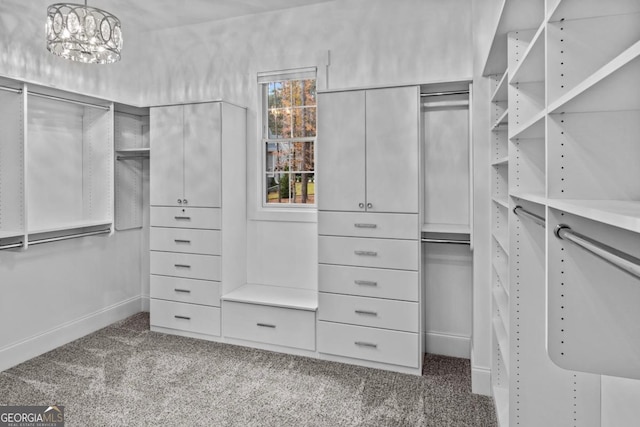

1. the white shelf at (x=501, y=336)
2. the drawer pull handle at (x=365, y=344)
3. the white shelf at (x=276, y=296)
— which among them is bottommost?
the drawer pull handle at (x=365, y=344)

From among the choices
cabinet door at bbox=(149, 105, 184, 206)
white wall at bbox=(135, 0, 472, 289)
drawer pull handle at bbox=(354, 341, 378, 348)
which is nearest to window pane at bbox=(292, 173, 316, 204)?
white wall at bbox=(135, 0, 472, 289)

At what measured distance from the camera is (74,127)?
3.52 meters

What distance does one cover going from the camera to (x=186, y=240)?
3.52m

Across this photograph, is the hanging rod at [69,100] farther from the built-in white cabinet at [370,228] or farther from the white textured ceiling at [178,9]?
the built-in white cabinet at [370,228]

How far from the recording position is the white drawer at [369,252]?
2.90 m

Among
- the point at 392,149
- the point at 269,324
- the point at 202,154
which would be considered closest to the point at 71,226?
the point at 202,154

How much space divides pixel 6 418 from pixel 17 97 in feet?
7.03

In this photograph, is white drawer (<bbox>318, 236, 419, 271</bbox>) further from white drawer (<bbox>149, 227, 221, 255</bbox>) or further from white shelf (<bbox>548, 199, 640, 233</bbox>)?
white shelf (<bbox>548, 199, 640, 233</bbox>)

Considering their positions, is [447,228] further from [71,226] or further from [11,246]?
[11,246]

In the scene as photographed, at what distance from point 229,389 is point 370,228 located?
1482 mm

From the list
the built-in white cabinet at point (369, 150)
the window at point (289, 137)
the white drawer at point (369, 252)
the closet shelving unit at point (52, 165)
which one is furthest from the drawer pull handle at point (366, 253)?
the closet shelving unit at point (52, 165)

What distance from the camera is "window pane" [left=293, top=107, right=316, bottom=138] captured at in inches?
143

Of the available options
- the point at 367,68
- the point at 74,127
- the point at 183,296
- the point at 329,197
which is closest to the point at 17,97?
the point at 74,127

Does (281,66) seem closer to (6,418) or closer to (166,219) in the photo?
(166,219)
